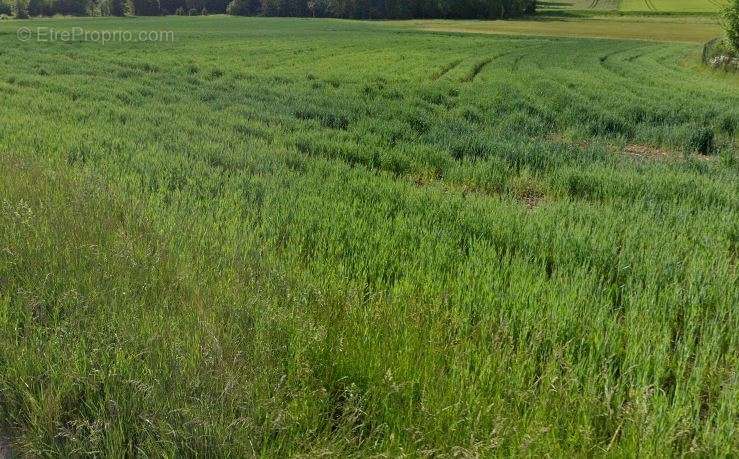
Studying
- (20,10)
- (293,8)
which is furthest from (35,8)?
(293,8)

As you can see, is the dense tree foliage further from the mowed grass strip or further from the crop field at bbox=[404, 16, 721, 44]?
the mowed grass strip

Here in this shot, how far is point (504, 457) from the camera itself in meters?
2.06

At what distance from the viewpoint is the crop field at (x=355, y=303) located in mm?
2215

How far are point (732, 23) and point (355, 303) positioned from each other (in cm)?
3422

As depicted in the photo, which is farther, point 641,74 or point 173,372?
point 641,74

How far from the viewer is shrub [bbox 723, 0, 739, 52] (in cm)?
2712

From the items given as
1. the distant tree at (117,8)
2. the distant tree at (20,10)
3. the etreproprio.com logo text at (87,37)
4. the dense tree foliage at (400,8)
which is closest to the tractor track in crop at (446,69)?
the etreproprio.com logo text at (87,37)

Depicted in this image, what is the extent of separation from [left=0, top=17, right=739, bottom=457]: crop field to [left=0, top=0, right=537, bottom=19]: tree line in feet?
308

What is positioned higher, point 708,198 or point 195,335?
point 708,198

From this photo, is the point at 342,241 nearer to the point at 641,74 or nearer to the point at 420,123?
the point at 420,123

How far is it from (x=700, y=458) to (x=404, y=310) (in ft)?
5.47

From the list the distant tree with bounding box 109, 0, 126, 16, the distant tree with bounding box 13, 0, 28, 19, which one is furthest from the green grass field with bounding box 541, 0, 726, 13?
the distant tree with bounding box 13, 0, 28, 19

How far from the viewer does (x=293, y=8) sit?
110 metres

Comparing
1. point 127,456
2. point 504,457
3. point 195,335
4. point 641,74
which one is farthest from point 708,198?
point 641,74
